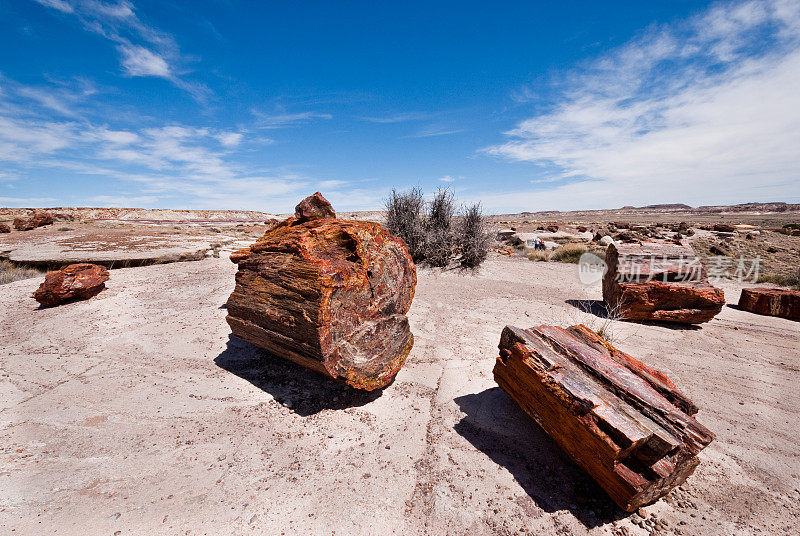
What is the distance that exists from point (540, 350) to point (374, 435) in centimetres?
184

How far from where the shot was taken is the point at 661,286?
6.18 metres

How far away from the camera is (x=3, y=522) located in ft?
7.02

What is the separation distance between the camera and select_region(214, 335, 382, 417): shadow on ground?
11.8ft

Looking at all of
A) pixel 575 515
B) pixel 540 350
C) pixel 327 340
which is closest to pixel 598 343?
pixel 540 350

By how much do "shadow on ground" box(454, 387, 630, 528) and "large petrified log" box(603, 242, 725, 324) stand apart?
14.2 ft

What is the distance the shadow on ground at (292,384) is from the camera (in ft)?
11.8

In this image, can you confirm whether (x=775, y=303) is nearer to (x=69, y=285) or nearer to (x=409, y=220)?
(x=409, y=220)

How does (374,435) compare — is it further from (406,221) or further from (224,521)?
(406,221)

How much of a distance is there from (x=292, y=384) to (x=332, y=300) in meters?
1.44

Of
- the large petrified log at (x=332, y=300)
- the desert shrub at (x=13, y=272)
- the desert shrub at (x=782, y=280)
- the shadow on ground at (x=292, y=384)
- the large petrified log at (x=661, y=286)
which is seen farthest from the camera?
the desert shrub at (x=782, y=280)

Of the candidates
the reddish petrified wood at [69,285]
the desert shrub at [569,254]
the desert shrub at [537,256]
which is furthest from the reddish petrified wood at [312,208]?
the desert shrub at [569,254]

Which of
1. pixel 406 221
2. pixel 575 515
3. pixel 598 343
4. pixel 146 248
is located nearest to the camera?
pixel 575 515

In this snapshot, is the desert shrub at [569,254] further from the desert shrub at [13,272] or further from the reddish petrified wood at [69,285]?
the desert shrub at [13,272]

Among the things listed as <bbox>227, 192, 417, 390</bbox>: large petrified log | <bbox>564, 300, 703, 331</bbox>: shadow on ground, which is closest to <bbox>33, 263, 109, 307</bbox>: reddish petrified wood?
<bbox>227, 192, 417, 390</bbox>: large petrified log
